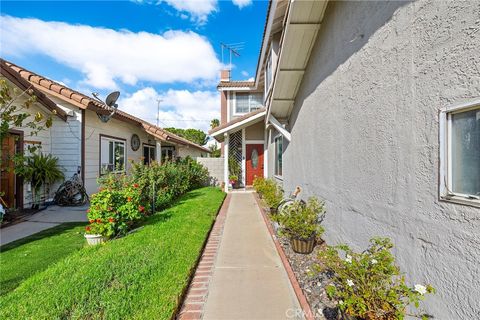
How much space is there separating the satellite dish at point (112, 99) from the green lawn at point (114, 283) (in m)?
7.08

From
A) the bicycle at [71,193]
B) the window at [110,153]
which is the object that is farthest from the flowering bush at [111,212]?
the window at [110,153]

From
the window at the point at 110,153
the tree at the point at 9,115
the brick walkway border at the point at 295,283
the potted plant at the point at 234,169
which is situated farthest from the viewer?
the potted plant at the point at 234,169

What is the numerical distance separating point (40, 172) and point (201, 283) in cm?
773

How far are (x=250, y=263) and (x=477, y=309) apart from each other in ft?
10.1

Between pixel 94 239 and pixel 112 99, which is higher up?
pixel 112 99

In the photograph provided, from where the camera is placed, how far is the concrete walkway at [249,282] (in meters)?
2.96

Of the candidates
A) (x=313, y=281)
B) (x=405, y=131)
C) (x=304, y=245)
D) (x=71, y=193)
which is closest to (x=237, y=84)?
(x=71, y=193)

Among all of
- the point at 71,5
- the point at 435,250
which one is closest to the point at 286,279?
the point at 435,250

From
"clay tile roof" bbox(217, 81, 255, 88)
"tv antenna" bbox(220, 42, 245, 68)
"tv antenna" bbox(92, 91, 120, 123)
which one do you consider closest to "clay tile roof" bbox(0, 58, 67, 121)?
"tv antenna" bbox(92, 91, 120, 123)

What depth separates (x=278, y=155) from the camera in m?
10.2

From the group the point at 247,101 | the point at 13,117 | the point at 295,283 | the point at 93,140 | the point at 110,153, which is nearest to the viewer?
the point at 295,283

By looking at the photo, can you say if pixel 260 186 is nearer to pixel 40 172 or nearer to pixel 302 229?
pixel 302 229

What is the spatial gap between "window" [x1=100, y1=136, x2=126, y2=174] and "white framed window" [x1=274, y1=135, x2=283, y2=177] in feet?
21.9

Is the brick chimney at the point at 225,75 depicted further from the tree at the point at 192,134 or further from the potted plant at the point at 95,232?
the tree at the point at 192,134
